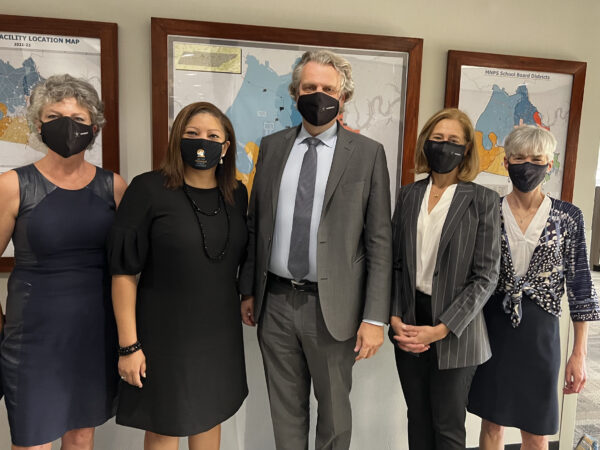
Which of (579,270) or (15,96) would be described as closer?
(579,270)

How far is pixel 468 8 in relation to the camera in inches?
85.3

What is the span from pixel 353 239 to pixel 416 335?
0.41m

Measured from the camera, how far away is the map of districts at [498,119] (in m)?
2.24

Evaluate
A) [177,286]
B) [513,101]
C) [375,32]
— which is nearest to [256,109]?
[375,32]

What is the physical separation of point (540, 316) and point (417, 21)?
59.8 inches

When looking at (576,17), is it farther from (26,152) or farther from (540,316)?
(26,152)

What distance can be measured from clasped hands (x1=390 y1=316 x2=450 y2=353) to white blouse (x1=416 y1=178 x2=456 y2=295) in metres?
0.13

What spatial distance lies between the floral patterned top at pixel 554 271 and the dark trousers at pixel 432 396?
346 mm

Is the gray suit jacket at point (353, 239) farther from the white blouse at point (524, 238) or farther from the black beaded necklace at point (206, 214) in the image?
the white blouse at point (524, 238)

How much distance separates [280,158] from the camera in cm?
159

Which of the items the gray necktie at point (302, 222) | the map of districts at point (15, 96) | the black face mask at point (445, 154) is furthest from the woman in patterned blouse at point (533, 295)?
the map of districts at point (15, 96)

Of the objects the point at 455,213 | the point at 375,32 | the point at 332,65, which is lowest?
the point at 455,213

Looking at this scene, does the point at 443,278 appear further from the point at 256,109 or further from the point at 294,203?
the point at 256,109

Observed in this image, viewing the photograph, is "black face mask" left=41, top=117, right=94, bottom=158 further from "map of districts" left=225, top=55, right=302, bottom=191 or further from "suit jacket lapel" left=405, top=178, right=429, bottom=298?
"suit jacket lapel" left=405, top=178, right=429, bottom=298
